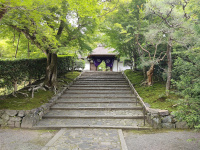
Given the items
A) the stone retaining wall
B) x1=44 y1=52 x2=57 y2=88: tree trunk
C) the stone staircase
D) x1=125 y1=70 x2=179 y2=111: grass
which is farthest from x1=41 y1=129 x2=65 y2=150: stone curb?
x1=44 y1=52 x2=57 y2=88: tree trunk

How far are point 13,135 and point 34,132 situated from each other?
2.13 feet

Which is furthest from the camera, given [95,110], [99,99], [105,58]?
[105,58]

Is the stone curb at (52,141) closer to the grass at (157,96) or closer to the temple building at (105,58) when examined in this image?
the grass at (157,96)

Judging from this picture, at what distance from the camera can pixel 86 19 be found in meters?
8.62

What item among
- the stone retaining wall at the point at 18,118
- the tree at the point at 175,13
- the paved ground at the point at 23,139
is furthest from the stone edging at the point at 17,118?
the tree at the point at 175,13

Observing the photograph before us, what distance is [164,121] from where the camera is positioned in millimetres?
5582

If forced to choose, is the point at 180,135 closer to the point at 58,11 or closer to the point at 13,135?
the point at 13,135

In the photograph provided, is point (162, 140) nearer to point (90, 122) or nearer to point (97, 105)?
point (90, 122)

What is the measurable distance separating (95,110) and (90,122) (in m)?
1.29

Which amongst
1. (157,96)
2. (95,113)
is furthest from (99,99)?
(157,96)

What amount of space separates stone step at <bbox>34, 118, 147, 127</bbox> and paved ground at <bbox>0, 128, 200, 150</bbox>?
1.50 feet

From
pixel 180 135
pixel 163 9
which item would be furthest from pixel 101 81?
pixel 180 135

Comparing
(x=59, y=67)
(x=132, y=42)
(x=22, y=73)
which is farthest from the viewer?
(x=59, y=67)

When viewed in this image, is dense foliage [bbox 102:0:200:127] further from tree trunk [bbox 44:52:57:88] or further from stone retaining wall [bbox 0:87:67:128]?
stone retaining wall [bbox 0:87:67:128]
